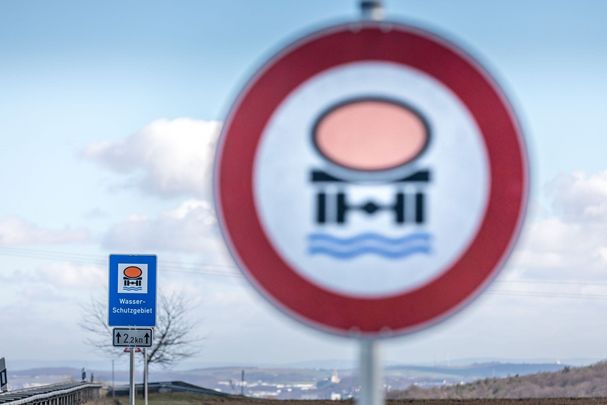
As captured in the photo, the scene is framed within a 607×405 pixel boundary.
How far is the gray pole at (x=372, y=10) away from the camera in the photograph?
4121 mm

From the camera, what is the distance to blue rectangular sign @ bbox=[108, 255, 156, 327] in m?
29.3

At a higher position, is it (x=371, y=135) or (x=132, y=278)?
(x=132, y=278)

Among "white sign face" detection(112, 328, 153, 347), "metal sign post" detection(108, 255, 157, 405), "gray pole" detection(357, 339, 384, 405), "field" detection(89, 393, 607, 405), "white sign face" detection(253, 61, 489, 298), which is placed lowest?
"gray pole" detection(357, 339, 384, 405)

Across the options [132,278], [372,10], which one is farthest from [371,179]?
[132,278]

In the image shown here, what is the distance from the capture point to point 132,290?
96.8ft

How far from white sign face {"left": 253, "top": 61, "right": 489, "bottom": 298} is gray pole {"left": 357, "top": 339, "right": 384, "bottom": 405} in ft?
0.47

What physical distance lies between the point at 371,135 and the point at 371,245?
294mm

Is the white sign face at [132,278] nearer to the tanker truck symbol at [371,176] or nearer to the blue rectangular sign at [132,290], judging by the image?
the blue rectangular sign at [132,290]

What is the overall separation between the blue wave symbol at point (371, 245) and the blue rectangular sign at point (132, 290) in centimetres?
2540

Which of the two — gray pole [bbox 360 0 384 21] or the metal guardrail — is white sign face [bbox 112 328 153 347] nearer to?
the metal guardrail

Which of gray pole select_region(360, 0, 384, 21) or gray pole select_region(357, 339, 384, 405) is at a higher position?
gray pole select_region(360, 0, 384, 21)

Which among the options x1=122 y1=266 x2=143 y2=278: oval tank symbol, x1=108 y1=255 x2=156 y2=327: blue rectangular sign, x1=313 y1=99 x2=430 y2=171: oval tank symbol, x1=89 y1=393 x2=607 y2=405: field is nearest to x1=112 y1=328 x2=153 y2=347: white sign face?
x1=108 y1=255 x2=156 y2=327: blue rectangular sign

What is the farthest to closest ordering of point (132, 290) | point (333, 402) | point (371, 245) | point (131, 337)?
point (333, 402), point (132, 290), point (131, 337), point (371, 245)

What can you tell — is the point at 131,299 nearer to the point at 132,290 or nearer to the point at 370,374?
the point at 132,290
